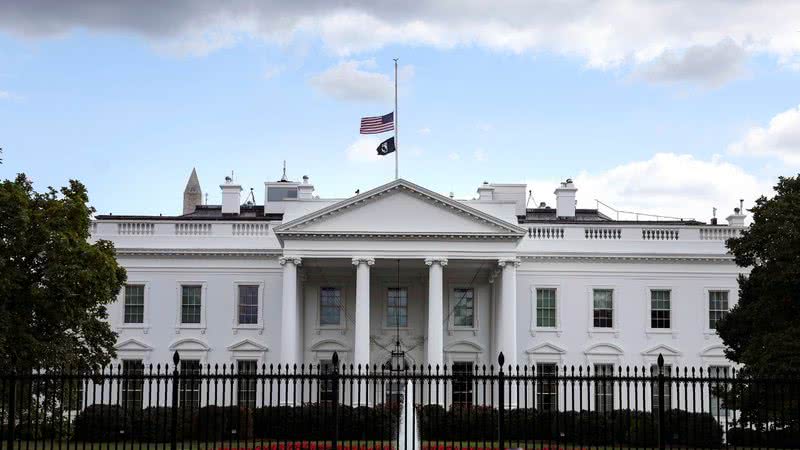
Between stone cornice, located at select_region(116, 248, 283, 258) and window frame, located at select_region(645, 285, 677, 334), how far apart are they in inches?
640

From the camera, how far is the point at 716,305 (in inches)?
1943

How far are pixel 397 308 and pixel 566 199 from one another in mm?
12372

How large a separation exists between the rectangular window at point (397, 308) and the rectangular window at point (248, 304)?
19.2 feet

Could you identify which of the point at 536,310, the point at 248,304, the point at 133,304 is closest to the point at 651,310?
the point at 536,310

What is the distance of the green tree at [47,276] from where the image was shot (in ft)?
102

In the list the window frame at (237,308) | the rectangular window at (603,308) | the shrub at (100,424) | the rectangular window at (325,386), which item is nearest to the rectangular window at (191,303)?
the window frame at (237,308)

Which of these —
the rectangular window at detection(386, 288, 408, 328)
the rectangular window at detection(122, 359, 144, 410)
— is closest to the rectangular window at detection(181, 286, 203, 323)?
the rectangular window at detection(122, 359, 144, 410)

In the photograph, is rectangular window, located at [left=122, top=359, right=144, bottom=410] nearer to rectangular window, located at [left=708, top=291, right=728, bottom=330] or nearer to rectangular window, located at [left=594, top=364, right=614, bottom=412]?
rectangular window, located at [left=594, top=364, right=614, bottom=412]

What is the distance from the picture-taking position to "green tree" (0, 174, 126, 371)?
31.0 meters

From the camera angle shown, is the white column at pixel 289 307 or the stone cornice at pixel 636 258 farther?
the stone cornice at pixel 636 258

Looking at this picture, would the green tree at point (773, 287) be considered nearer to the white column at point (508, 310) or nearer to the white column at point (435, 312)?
the white column at point (508, 310)

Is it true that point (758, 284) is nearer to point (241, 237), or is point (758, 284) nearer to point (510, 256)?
point (510, 256)

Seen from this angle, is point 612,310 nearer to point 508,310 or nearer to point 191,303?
point 508,310

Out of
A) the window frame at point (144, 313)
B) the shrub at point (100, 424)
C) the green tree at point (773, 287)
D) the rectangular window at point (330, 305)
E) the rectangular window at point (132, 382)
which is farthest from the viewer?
the rectangular window at point (330, 305)
